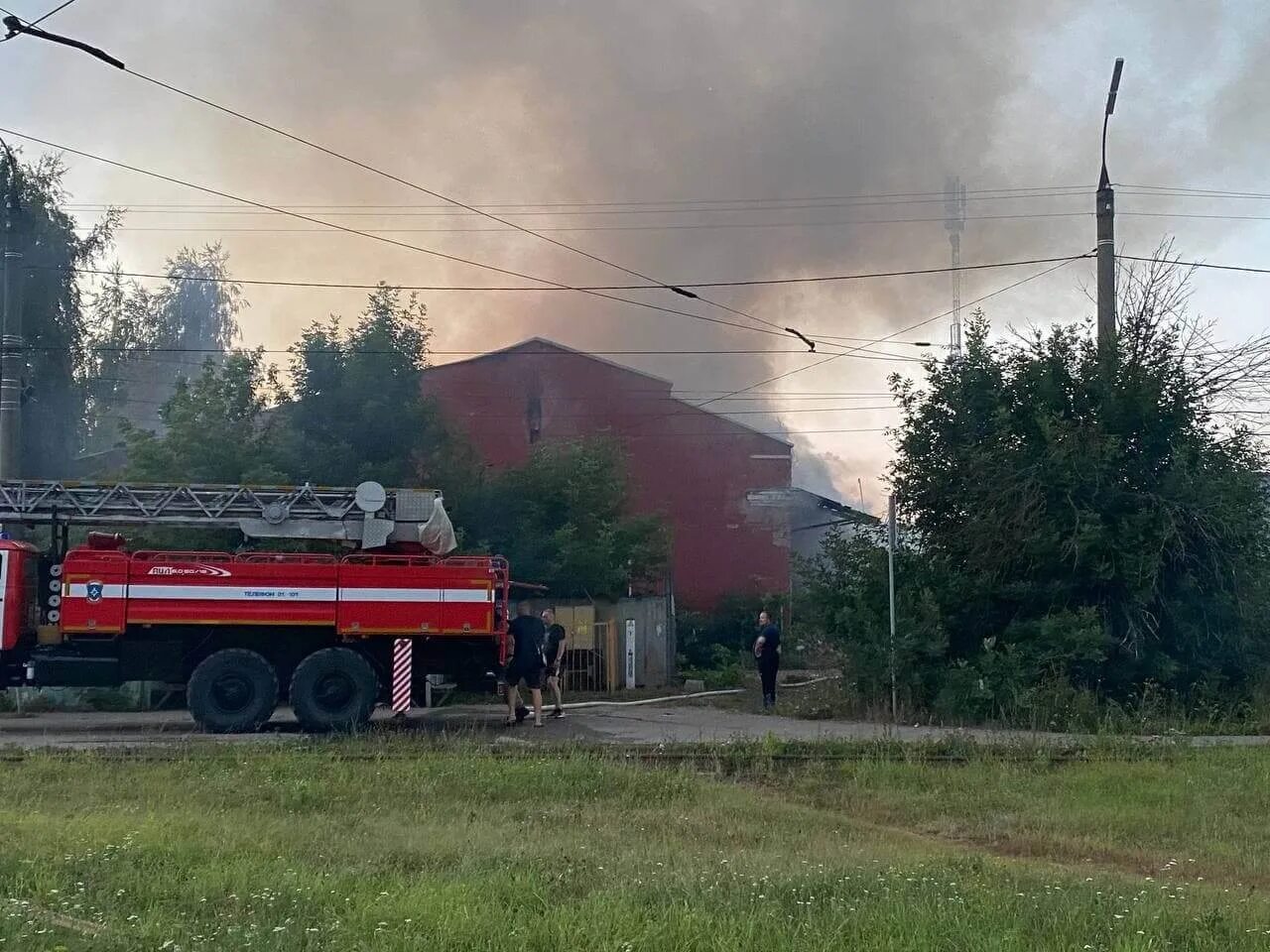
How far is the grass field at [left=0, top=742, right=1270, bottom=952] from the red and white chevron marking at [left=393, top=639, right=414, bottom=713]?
272cm

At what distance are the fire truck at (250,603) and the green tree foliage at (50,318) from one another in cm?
1521

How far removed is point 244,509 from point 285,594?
1.46 metres

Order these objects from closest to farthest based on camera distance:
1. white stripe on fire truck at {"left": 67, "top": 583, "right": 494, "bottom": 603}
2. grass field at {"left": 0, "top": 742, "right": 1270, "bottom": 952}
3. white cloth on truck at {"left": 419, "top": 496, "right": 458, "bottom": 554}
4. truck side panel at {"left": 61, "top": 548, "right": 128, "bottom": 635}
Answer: grass field at {"left": 0, "top": 742, "right": 1270, "bottom": 952}, truck side panel at {"left": 61, "top": 548, "right": 128, "bottom": 635}, white stripe on fire truck at {"left": 67, "top": 583, "right": 494, "bottom": 603}, white cloth on truck at {"left": 419, "top": 496, "right": 458, "bottom": 554}

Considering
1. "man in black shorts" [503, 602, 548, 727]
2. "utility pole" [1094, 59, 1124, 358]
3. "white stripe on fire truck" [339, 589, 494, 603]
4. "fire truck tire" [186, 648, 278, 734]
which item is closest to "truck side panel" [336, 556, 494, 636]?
"white stripe on fire truck" [339, 589, 494, 603]

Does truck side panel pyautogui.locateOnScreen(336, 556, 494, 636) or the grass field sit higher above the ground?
truck side panel pyautogui.locateOnScreen(336, 556, 494, 636)

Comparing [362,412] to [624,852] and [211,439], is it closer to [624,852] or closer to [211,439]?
[211,439]

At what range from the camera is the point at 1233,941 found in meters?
5.59

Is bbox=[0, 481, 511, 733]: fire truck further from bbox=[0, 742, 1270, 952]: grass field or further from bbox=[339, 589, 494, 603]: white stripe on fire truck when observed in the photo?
bbox=[0, 742, 1270, 952]: grass field

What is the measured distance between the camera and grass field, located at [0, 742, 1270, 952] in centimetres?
561

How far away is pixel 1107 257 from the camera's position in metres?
18.7

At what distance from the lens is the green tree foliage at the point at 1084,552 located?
57.4 feet

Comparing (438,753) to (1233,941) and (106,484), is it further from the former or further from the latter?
(1233,941)

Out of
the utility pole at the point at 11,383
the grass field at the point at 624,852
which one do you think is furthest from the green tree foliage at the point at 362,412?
the grass field at the point at 624,852

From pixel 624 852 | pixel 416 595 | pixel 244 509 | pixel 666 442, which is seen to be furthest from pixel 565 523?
pixel 624 852
